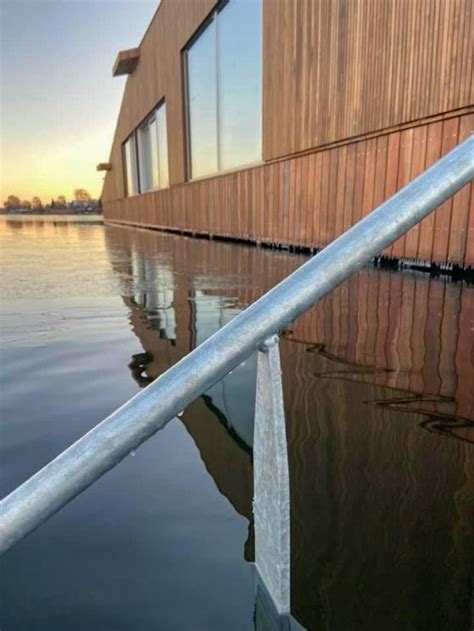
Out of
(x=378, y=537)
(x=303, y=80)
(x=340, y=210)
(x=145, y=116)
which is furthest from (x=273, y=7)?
(x=145, y=116)

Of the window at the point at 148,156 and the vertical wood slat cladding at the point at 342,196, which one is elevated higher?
the window at the point at 148,156

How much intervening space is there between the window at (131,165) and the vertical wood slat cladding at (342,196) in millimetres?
15654

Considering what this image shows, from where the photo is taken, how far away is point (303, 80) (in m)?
8.87

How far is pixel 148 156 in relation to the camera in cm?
2559

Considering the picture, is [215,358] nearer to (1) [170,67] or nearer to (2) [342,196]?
(2) [342,196]

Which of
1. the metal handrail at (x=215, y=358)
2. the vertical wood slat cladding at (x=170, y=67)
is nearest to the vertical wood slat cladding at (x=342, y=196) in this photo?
the vertical wood slat cladding at (x=170, y=67)

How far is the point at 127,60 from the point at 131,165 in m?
7.55

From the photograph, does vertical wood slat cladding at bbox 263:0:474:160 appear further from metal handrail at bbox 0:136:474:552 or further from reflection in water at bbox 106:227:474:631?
metal handrail at bbox 0:136:474:552

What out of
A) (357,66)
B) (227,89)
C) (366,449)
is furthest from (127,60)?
(366,449)

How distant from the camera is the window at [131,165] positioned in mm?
29375

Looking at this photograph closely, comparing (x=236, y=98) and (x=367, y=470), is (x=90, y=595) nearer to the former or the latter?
(x=367, y=470)

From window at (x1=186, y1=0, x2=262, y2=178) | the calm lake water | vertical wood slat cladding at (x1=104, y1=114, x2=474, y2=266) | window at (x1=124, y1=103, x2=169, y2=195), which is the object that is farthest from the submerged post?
window at (x1=124, y1=103, x2=169, y2=195)

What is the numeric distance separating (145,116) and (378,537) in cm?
2534

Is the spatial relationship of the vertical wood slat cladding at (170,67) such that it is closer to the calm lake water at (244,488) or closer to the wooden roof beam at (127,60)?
the wooden roof beam at (127,60)
